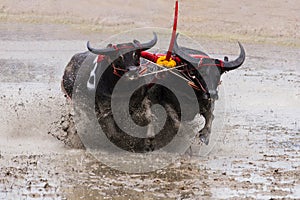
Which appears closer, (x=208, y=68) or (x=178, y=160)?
(x=178, y=160)

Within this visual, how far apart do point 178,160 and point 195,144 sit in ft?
2.86

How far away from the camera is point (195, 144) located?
10469 mm

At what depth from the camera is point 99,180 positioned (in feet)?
28.3

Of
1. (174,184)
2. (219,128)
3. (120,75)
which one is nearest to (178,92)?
(120,75)

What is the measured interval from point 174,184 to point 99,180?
92 centimetres

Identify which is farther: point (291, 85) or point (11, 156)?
point (291, 85)

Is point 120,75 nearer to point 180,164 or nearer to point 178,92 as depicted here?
point 178,92

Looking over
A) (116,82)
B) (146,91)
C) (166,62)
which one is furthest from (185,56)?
(116,82)

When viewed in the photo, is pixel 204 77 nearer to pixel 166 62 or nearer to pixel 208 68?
pixel 208 68

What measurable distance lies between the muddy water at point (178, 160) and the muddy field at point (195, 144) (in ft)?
0.06

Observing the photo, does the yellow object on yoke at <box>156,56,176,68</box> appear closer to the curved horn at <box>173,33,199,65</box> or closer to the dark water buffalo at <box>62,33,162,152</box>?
the curved horn at <box>173,33,199,65</box>

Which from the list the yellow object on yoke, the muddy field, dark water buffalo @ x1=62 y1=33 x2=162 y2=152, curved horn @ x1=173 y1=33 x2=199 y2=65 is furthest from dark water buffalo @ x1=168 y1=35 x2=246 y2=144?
the muddy field

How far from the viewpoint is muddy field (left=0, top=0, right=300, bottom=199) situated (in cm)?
854

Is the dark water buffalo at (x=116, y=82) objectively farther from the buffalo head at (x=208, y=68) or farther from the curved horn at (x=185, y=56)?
the buffalo head at (x=208, y=68)
